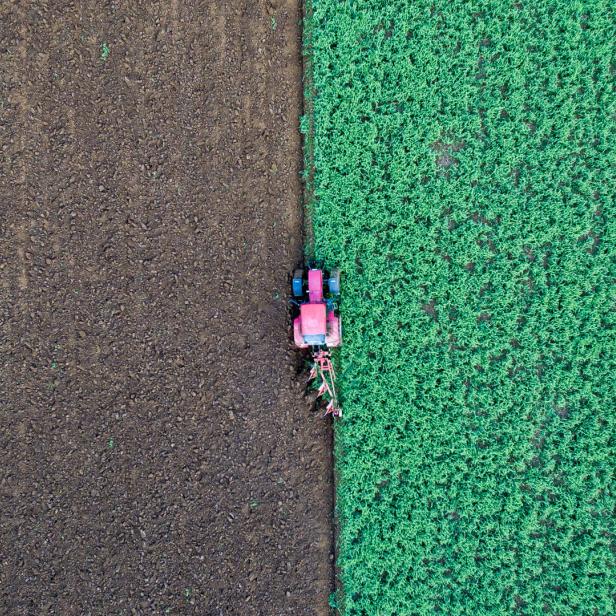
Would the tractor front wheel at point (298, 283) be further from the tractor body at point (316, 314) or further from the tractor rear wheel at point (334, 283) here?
the tractor rear wheel at point (334, 283)

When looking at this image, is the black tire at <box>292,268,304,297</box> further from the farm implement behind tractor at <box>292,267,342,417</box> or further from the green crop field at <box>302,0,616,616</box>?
the green crop field at <box>302,0,616,616</box>

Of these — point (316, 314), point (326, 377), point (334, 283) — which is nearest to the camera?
point (316, 314)

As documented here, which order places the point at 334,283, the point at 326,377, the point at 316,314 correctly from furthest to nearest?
the point at 326,377 < the point at 334,283 < the point at 316,314

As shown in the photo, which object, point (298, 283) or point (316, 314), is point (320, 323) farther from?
point (298, 283)

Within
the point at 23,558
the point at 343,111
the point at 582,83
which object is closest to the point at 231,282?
the point at 343,111

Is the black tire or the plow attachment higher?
the black tire

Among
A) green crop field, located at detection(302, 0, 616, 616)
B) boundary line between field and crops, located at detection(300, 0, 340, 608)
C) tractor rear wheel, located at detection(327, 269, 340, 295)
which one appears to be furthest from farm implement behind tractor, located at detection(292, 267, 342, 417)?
boundary line between field and crops, located at detection(300, 0, 340, 608)

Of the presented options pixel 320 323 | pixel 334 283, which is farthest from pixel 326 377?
pixel 334 283
